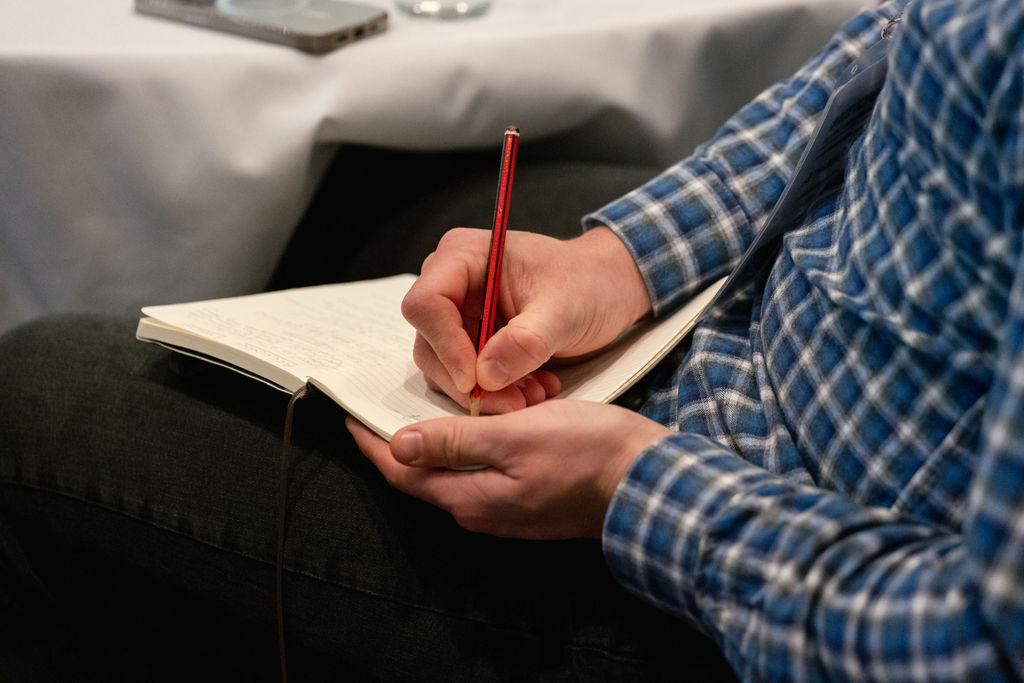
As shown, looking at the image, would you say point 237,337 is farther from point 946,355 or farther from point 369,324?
point 946,355

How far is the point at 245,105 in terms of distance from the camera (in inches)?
36.2

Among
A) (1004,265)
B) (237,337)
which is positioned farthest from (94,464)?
(1004,265)

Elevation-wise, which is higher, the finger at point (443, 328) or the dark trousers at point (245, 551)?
the finger at point (443, 328)

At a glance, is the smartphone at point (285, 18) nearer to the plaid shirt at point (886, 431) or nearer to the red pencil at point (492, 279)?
the red pencil at point (492, 279)

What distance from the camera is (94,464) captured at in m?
0.62

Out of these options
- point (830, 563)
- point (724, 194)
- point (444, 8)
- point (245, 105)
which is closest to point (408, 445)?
point (830, 563)

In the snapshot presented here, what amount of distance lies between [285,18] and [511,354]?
61 centimetres

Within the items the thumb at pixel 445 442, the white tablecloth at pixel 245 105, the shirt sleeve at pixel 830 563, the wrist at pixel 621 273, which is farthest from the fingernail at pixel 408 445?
the white tablecloth at pixel 245 105

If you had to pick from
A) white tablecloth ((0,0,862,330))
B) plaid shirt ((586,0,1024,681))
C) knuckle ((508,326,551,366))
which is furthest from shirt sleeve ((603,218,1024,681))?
white tablecloth ((0,0,862,330))

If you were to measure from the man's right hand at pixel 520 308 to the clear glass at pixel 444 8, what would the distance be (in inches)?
18.4

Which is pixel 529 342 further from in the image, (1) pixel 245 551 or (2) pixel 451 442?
(1) pixel 245 551

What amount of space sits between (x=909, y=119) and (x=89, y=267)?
0.88 m

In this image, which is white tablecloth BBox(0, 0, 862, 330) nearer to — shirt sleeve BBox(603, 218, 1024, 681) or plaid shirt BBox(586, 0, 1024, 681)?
plaid shirt BBox(586, 0, 1024, 681)

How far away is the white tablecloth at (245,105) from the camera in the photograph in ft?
2.92
